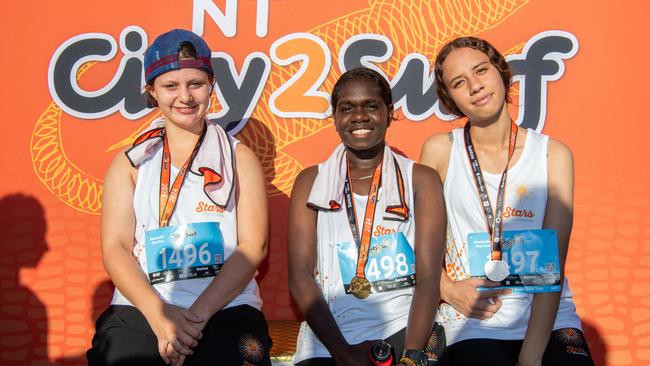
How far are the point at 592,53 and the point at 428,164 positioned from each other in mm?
1310

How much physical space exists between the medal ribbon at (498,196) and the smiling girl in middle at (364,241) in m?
0.21

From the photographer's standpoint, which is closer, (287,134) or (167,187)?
(167,187)

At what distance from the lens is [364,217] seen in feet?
10.9

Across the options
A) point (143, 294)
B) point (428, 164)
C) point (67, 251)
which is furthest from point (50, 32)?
point (428, 164)

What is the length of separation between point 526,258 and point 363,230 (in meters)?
0.70

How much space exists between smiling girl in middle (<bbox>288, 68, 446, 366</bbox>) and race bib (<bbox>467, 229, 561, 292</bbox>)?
8.2 inches

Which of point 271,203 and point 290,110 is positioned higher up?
point 290,110

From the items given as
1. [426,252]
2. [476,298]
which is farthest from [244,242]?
[476,298]

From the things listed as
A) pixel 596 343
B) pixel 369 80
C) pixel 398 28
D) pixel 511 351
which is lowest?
pixel 596 343

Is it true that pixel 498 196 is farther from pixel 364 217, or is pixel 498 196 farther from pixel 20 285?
pixel 20 285

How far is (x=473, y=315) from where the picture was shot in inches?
130

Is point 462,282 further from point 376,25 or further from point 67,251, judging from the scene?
point 67,251

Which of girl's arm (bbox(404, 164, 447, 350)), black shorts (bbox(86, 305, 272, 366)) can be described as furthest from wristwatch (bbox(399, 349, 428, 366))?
black shorts (bbox(86, 305, 272, 366))

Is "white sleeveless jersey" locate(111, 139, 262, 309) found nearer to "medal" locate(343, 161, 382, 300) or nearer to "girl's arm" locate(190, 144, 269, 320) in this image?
"girl's arm" locate(190, 144, 269, 320)
